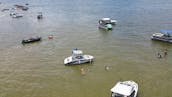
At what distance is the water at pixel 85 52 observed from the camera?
146 ft

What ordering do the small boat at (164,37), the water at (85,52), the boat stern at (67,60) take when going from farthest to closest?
Answer: the small boat at (164,37) → the boat stern at (67,60) → the water at (85,52)

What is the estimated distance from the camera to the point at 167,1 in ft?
394

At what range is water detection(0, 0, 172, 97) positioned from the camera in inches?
1750

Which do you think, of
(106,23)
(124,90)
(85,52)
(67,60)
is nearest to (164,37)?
(85,52)

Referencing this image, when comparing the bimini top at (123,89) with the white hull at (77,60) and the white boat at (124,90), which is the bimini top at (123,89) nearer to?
the white boat at (124,90)

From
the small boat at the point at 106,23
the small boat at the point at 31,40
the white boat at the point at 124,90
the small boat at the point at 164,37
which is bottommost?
the white boat at the point at 124,90

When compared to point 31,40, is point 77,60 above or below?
below

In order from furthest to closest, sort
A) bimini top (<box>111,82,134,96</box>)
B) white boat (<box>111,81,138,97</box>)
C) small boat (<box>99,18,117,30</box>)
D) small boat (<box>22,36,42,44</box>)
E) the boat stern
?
small boat (<box>99,18,117,30</box>) < small boat (<box>22,36,42,44</box>) < the boat stern < bimini top (<box>111,82,134,96</box>) < white boat (<box>111,81,138,97</box>)

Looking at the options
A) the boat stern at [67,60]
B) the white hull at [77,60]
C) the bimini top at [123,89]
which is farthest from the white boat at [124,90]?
the boat stern at [67,60]

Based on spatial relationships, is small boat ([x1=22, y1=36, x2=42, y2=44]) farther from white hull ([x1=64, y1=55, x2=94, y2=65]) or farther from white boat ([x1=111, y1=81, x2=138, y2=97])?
white boat ([x1=111, y1=81, x2=138, y2=97])

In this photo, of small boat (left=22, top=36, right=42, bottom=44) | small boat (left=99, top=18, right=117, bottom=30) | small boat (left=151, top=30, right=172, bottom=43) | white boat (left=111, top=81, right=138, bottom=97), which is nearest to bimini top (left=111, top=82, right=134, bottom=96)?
white boat (left=111, top=81, right=138, bottom=97)

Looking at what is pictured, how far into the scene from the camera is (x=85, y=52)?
59562 millimetres

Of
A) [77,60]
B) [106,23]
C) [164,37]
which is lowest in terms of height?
[77,60]

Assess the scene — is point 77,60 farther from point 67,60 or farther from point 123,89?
point 123,89
